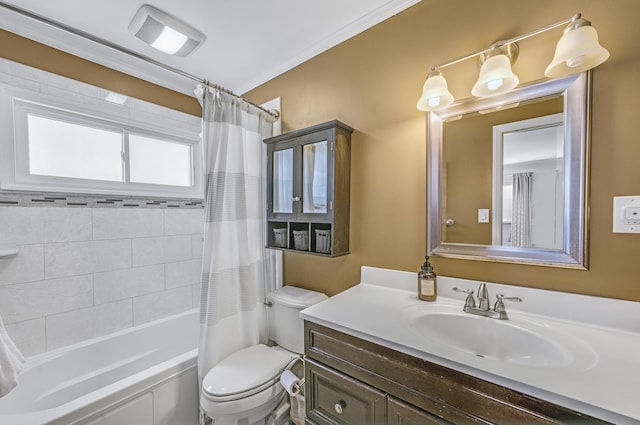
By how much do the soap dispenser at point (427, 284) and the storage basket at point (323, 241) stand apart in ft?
1.74

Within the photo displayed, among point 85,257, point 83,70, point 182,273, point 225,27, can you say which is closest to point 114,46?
point 225,27

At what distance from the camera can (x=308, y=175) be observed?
1.64m

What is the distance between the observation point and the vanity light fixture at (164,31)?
1382mm

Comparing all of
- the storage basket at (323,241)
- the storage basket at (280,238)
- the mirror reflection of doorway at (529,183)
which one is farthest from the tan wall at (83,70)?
the mirror reflection of doorway at (529,183)

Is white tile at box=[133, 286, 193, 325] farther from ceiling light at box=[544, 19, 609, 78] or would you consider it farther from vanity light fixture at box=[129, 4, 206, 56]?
ceiling light at box=[544, 19, 609, 78]

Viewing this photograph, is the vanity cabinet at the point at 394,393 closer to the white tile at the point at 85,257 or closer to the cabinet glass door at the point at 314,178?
the cabinet glass door at the point at 314,178

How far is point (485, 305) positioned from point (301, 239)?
40.8 inches

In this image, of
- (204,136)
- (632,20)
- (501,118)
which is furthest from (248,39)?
(632,20)

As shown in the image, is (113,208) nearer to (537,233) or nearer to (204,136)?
(204,136)

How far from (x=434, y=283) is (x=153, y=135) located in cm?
237

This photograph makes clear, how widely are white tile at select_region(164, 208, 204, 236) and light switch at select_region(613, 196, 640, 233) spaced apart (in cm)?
263

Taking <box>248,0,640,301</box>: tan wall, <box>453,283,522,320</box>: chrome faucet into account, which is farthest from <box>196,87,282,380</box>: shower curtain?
<box>453,283,522,320</box>: chrome faucet

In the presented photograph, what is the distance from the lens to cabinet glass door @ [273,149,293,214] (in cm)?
172

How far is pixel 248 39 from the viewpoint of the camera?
1.67 metres
